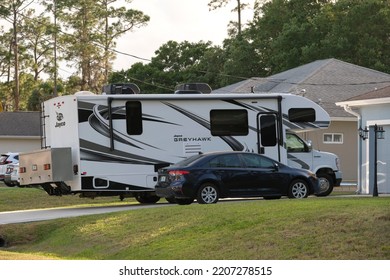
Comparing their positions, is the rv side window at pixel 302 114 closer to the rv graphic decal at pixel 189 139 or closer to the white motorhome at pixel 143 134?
the white motorhome at pixel 143 134

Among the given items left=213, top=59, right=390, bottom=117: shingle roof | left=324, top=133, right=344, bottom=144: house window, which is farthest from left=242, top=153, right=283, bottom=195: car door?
left=324, top=133, right=344, bottom=144: house window

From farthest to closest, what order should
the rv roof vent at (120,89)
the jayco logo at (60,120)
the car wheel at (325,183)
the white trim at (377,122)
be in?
the white trim at (377,122) → the car wheel at (325,183) → the rv roof vent at (120,89) → the jayco logo at (60,120)

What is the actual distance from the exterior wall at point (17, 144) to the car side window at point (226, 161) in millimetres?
37099

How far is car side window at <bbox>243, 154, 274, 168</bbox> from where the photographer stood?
84.9ft

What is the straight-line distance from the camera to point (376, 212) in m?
17.2

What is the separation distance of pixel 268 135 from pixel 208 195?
4039 mm

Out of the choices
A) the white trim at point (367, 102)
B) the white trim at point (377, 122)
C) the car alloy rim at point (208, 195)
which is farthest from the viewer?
the white trim at point (377, 122)

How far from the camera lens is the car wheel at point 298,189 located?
26.2 metres

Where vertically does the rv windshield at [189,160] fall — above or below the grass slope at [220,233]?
above

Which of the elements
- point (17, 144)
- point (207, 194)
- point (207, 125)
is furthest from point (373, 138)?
point (17, 144)

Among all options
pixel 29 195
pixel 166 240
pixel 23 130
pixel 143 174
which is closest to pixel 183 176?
pixel 143 174

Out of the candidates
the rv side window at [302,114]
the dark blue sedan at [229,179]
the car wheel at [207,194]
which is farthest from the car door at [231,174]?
the rv side window at [302,114]

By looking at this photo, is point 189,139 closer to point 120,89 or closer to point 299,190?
point 120,89
